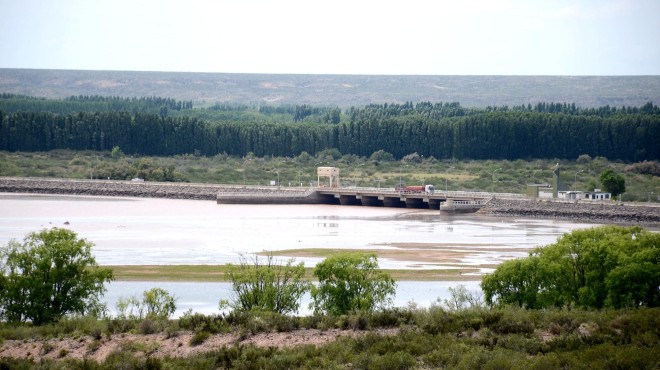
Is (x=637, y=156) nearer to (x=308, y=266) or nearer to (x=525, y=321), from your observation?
(x=308, y=266)

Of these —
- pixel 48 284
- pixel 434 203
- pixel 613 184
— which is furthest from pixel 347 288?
pixel 613 184

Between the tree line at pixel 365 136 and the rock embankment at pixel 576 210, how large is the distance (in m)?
56.2

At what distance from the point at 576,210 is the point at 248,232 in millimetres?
29007

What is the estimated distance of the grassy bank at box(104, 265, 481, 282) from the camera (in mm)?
54438

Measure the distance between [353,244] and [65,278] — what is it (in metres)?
32.8

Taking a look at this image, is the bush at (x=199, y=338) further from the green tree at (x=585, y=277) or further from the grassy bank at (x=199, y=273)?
the grassy bank at (x=199, y=273)

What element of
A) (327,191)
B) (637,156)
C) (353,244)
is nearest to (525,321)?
(353,244)

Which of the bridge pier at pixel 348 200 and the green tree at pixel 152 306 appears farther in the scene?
the bridge pier at pixel 348 200

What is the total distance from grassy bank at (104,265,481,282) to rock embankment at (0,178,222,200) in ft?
208

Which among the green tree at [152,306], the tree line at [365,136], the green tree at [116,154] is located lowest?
the green tree at [152,306]

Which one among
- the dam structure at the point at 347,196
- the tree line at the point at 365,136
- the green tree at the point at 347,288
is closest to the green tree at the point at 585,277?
the green tree at the point at 347,288

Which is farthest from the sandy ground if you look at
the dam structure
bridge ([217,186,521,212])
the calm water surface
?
the dam structure

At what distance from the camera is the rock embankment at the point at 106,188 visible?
123 m

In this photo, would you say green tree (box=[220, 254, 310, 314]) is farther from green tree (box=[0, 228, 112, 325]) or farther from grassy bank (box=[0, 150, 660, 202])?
grassy bank (box=[0, 150, 660, 202])
